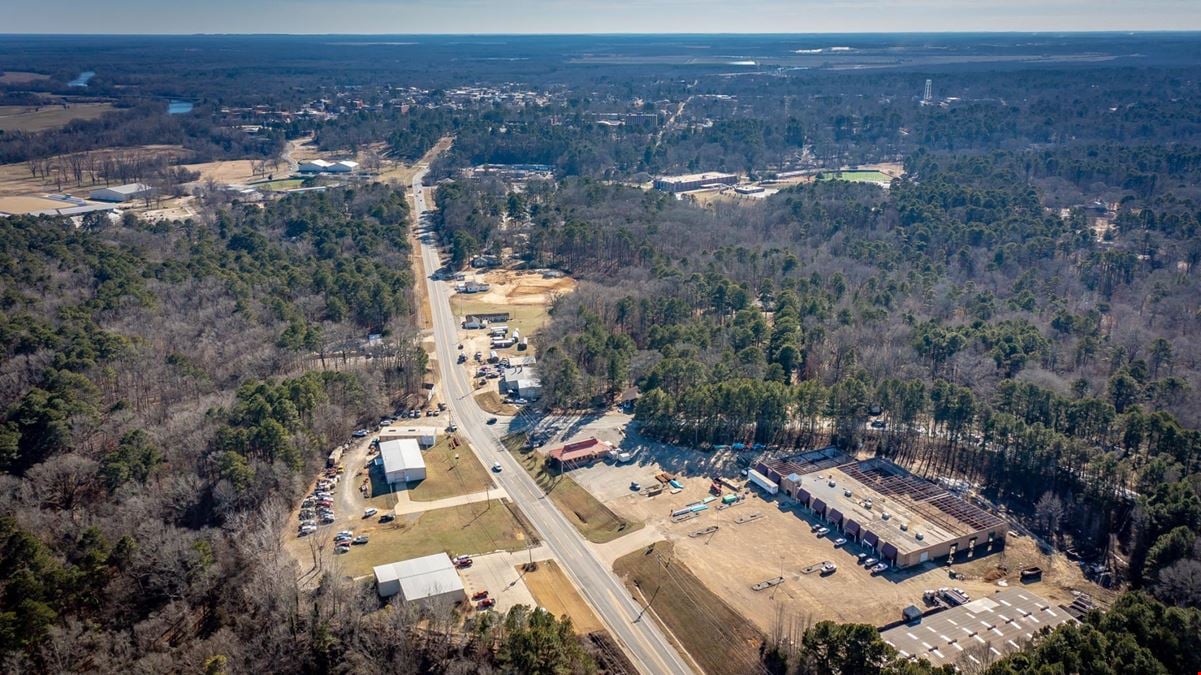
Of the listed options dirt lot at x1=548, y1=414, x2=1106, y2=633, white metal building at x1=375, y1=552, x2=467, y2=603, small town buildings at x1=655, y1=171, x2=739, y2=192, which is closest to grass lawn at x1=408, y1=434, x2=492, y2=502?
dirt lot at x1=548, y1=414, x2=1106, y2=633

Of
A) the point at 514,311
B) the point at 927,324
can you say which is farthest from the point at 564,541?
the point at 514,311

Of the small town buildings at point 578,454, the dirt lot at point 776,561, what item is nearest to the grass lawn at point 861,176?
the small town buildings at point 578,454

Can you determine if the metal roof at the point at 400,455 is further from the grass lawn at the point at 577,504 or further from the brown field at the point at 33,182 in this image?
the brown field at the point at 33,182

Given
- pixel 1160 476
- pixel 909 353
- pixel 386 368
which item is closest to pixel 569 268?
pixel 386 368

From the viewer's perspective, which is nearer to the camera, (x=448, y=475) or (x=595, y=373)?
(x=448, y=475)

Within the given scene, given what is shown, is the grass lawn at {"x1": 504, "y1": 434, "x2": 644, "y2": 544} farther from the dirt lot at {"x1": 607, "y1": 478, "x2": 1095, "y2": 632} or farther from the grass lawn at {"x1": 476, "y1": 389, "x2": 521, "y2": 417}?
the grass lawn at {"x1": 476, "y1": 389, "x2": 521, "y2": 417}

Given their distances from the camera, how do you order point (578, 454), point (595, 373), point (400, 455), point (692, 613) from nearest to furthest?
point (692, 613) < point (400, 455) < point (578, 454) < point (595, 373)

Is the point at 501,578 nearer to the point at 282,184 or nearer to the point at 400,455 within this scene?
the point at 400,455
